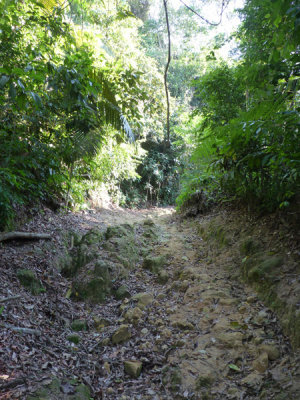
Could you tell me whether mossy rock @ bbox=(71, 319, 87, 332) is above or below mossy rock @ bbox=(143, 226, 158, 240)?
below

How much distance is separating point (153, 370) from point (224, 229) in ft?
8.32

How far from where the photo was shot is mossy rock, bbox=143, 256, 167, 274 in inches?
175

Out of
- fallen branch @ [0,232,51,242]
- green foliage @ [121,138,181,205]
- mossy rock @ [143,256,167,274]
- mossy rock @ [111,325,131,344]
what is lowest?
mossy rock @ [111,325,131,344]

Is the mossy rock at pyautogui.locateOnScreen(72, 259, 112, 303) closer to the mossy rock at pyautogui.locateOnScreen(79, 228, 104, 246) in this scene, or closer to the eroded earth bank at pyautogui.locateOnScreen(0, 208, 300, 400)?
the eroded earth bank at pyautogui.locateOnScreen(0, 208, 300, 400)

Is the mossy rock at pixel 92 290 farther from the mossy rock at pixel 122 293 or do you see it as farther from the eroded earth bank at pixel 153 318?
the mossy rock at pixel 122 293

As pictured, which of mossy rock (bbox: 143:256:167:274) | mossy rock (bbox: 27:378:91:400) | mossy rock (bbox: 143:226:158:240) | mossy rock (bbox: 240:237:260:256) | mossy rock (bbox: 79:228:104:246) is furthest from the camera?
mossy rock (bbox: 143:226:158:240)

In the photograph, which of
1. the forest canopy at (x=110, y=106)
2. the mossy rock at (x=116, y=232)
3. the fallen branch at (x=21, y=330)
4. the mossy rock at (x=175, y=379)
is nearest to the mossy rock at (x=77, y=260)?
the mossy rock at (x=116, y=232)

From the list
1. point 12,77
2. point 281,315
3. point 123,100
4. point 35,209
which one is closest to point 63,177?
point 35,209

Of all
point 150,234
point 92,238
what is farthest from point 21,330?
point 150,234

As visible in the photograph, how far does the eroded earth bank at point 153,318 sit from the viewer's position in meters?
2.07

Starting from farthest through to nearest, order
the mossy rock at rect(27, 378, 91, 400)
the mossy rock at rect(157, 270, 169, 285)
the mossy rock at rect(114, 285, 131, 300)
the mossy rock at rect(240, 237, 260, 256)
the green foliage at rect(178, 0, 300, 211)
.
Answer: the mossy rock at rect(157, 270, 169, 285)
the mossy rock at rect(114, 285, 131, 300)
the mossy rock at rect(240, 237, 260, 256)
the green foliage at rect(178, 0, 300, 211)
the mossy rock at rect(27, 378, 91, 400)

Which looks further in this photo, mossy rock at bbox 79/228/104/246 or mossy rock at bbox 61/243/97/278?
mossy rock at bbox 79/228/104/246

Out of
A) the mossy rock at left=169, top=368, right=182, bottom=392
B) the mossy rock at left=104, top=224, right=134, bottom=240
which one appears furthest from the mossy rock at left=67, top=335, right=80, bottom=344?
the mossy rock at left=104, top=224, right=134, bottom=240

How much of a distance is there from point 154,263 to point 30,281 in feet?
6.75
